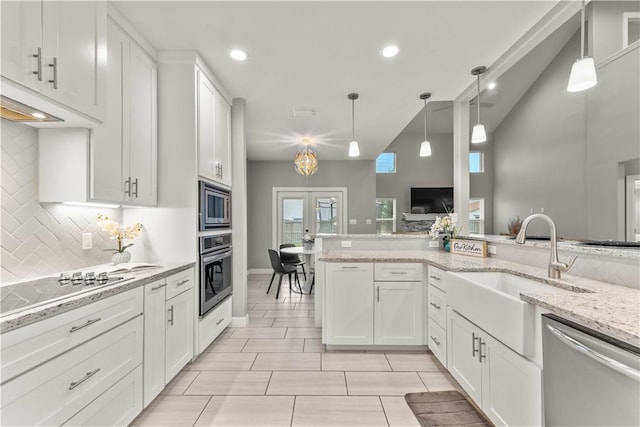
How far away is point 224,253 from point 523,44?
10.7 feet

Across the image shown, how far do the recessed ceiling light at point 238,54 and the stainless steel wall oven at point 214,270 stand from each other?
5.31 feet

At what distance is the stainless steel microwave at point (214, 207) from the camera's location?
2379 mm

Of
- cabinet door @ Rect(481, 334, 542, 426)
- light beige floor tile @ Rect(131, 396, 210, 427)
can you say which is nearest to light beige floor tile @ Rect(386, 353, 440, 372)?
cabinet door @ Rect(481, 334, 542, 426)

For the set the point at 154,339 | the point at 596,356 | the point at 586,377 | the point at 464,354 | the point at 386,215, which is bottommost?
the point at 464,354

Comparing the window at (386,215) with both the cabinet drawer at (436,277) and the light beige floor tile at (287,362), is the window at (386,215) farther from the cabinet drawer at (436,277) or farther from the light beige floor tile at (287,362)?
the light beige floor tile at (287,362)

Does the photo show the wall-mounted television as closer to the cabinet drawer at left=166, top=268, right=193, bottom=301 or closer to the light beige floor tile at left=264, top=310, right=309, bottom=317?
the light beige floor tile at left=264, top=310, right=309, bottom=317

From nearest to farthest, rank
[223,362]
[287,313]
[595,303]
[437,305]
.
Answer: [595,303] < [437,305] < [223,362] < [287,313]

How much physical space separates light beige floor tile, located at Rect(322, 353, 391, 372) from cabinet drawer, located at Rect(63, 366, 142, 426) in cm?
131

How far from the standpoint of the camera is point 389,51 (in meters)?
2.30

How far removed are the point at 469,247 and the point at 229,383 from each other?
244cm

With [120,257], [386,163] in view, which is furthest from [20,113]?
[386,163]

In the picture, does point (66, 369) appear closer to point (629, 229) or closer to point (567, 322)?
point (567, 322)

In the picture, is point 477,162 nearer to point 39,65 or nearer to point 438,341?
point 438,341

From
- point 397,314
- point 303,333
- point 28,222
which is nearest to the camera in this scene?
point 28,222
